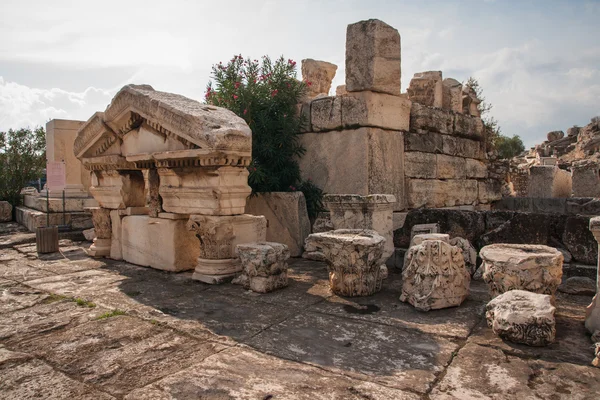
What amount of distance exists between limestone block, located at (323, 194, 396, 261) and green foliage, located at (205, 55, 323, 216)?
1316mm

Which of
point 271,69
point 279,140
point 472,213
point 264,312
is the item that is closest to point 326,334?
point 264,312

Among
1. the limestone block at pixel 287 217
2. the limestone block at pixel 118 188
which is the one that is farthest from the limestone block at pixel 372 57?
the limestone block at pixel 118 188

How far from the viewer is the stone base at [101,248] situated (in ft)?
19.9

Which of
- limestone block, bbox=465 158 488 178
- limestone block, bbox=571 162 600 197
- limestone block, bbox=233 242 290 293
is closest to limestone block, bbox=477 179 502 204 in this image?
limestone block, bbox=465 158 488 178

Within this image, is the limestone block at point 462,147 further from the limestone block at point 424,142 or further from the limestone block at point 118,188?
the limestone block at point 118,188

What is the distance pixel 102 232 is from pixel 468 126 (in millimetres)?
5989

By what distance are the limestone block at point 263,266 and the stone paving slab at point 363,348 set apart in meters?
0.87

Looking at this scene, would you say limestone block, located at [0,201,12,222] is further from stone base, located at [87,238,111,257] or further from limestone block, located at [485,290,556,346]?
limestone block, located at [485,290,556,346]

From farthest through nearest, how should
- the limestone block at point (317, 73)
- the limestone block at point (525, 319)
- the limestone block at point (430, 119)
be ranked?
the limestone block at point (317, 73)
the limestone block at point (430, 119)
the limestone block at point (525, 319)

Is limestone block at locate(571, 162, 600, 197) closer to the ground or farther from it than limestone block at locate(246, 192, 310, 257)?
farther from it

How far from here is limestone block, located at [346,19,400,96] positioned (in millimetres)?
5988

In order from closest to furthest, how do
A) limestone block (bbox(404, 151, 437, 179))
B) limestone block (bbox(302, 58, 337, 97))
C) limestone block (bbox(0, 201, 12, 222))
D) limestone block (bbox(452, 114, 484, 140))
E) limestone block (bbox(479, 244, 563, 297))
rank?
limestone block (bbox(479, 244, 563, 297)) → limestone block (bbox(404, 151, 437, 179)) → limestone block (bbox(452, 114, 484, 140)) → limestone block (bbox(302, 58, 337, 97)) → limestone block (bbox(0, 201, 12, 222))

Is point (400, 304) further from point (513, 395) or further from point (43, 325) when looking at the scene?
point (43, 325)

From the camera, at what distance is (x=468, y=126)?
7773 millimetres
